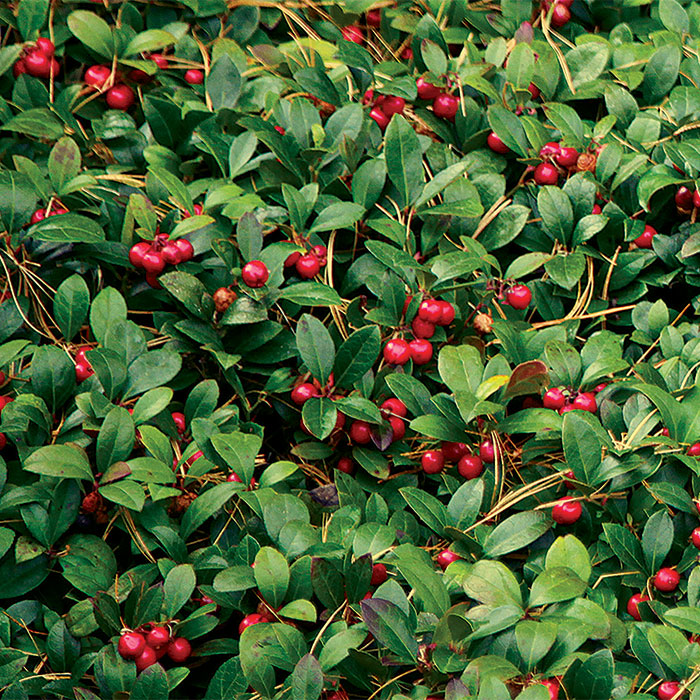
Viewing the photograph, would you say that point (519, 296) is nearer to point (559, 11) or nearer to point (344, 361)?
point (344, 361)

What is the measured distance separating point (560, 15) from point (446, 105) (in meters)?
0.59

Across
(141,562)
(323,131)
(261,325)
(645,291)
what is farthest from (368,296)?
(141,562)

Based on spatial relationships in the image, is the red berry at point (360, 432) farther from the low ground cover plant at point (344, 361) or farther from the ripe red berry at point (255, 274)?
the ripe red berry at point (255, 274)

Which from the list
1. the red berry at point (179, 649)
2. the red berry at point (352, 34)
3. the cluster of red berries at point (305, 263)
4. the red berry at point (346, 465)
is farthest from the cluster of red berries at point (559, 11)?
the red berry at point (179, 649)

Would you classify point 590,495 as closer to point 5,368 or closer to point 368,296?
point 368,296

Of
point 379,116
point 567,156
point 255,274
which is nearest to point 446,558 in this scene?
point 255,274

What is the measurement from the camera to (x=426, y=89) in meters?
2.10

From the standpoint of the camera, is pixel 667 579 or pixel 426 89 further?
pixel 426 89

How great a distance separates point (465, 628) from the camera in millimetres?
1268

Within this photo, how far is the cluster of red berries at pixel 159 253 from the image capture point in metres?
1.75

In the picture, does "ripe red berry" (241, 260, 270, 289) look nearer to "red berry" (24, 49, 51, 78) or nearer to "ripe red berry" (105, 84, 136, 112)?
"ripe red berry" (105, 84, 136, 112)

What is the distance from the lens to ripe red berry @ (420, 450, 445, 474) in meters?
1.64

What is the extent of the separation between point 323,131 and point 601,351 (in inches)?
32.4

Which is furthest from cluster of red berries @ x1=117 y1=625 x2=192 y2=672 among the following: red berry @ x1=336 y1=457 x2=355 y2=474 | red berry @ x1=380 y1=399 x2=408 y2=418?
red berry @ x1=380 y1=399 x2=408 y2=418
